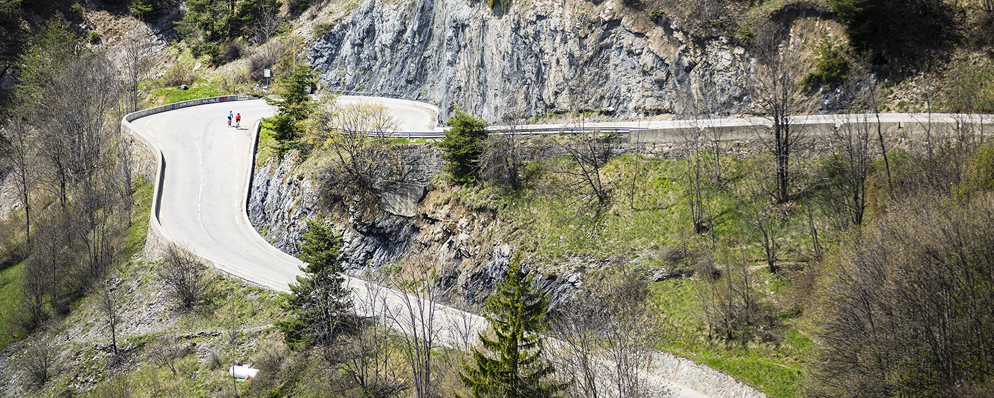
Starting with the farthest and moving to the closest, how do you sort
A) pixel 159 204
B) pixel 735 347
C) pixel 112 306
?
1. pixel 159 204
2. pixel 112 306
3. pixel 735 347

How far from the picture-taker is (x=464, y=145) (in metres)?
31.1

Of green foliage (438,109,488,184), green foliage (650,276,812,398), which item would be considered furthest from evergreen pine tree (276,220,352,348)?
green foliage (650,276,812,398)

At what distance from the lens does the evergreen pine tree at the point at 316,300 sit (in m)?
25.3

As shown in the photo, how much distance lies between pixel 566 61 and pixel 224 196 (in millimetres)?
24516

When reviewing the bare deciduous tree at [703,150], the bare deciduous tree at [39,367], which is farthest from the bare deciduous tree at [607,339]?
the bare deciduous tree at [39,367]

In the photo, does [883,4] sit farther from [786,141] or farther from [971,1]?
[786,141]

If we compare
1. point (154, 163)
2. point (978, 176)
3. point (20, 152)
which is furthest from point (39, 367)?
point (978, 176)

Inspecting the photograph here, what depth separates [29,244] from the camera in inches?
1799

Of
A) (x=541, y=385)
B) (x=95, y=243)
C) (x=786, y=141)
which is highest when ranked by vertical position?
(x=786, y=141)

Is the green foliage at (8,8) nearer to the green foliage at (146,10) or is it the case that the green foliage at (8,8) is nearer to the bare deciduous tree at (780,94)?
the green foliage at (146,10)

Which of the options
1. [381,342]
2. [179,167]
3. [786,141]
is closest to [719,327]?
[786,141]

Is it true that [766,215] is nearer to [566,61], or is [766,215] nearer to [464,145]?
[566,61]

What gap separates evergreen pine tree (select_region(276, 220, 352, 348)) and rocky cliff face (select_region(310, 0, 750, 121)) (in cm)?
1445

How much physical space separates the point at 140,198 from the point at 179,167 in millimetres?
3445
